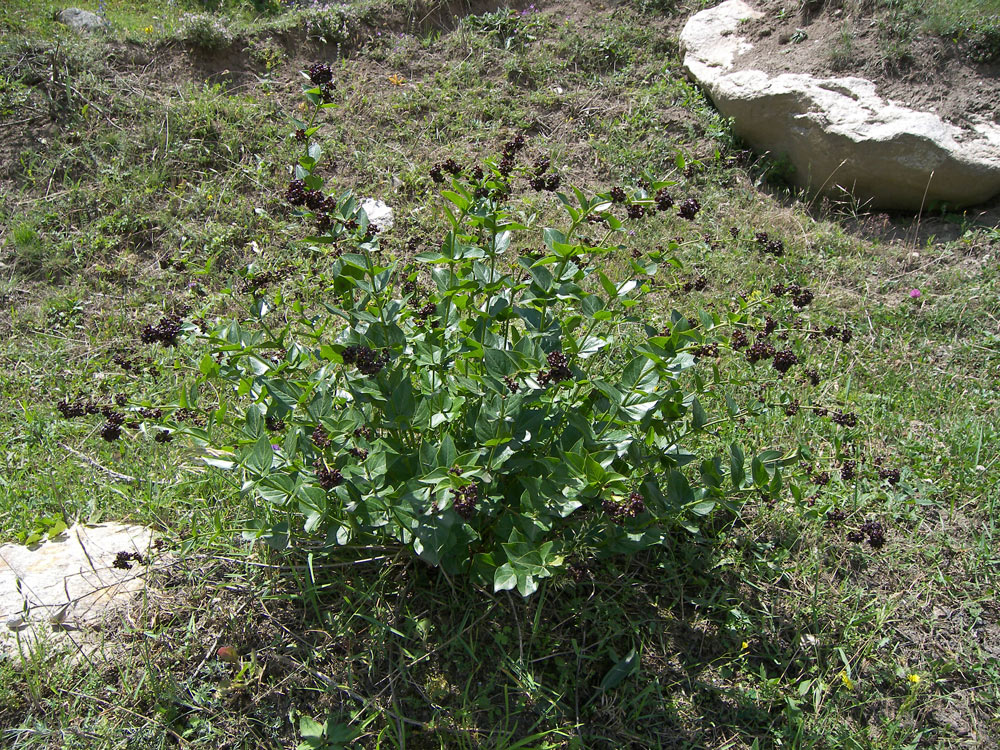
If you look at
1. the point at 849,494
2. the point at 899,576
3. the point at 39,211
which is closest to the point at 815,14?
the point at 849,494

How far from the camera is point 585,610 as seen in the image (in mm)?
2689

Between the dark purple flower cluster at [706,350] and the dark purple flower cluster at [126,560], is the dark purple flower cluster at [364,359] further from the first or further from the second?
the dark purple flower cluster at [126,560]

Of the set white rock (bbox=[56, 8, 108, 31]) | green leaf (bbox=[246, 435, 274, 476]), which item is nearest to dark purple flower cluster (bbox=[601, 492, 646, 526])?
green leaf (bbox=[246, 435, 274, 476])

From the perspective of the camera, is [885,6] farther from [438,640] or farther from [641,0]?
[438,640]

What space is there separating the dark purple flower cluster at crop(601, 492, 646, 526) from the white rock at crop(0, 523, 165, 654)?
181 cm

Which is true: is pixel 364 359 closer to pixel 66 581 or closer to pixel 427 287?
pixel 66 581

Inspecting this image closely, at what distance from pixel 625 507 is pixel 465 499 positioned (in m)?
0.50

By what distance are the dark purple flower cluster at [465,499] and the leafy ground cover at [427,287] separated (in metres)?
0.74

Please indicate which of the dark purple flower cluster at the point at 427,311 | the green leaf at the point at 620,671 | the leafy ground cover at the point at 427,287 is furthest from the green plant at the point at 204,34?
the green leaf at the point at 620,671

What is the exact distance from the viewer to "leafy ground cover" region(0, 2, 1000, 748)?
2.49 meters

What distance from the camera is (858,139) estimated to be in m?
4.80

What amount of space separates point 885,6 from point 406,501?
538 cm

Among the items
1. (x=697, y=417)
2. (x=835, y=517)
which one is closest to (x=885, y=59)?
(x=835, y=517)

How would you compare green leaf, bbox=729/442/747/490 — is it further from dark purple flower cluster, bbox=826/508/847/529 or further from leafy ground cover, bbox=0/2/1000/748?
dark purple flower cluster, bbox=826/508/847/529
